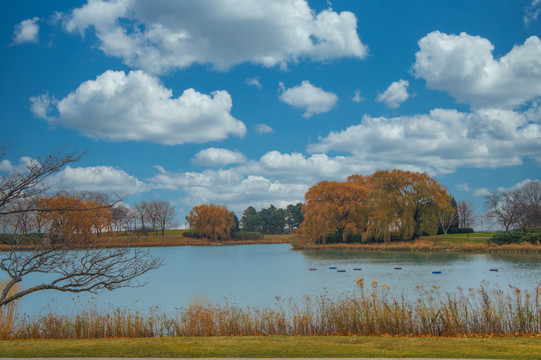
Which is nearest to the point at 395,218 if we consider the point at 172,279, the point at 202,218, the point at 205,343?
the point at 172,279

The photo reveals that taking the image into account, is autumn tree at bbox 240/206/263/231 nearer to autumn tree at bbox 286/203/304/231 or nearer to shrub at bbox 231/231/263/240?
autumn tree at bbox 286/203/304/231

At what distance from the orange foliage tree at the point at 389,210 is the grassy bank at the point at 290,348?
54.6 meters

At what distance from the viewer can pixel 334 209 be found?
2837 inches

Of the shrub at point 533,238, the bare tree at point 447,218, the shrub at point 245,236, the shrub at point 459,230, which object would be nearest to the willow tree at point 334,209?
the bare tree at point 447,218

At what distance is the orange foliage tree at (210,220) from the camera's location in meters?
99.1

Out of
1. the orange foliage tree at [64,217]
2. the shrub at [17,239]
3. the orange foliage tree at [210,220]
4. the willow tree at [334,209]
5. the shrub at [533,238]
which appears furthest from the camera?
the orange foliage tree at [210,220]

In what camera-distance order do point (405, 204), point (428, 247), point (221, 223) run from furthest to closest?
1. point (221, 223)
2. point (405, 204)
3. point (428, 247)

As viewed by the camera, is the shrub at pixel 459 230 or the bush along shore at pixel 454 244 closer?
the bush along shore at pixel 454 244

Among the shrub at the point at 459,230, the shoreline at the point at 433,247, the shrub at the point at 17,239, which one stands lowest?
the shoreline at the point at 433,247

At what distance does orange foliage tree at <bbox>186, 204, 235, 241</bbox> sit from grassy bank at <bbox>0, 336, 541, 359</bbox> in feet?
287

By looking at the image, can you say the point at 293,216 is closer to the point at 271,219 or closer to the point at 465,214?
the point at 271,219

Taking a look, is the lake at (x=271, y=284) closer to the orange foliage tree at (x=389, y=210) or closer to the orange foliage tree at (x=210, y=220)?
the orange foliage tree at (x=389, y=210)

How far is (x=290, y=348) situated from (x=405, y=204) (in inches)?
2271

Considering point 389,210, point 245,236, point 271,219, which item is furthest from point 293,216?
point 389,210
